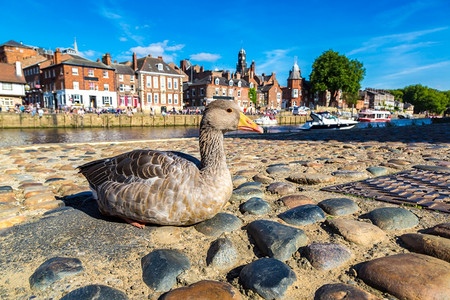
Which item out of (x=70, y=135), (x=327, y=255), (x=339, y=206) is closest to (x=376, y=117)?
(x=70, y=135)

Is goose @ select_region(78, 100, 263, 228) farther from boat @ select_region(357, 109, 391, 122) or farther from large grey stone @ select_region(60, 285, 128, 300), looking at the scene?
boat @ select_region(357, 109, 391, 122)

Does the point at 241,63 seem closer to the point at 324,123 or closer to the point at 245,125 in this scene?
the point at 324,123

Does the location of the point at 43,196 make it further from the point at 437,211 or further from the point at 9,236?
the point at 437,211

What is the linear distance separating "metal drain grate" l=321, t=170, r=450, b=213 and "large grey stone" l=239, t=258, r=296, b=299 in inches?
79.4

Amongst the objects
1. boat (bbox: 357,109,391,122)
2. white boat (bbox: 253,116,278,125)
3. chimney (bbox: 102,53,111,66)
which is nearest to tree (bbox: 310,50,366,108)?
boat (bbox: 357,109,391,122)

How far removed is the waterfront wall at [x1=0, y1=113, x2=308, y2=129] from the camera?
3193 centimetres

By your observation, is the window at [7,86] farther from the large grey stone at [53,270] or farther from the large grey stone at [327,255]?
the large grey stone at [327,255]

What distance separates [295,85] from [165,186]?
3495 inches

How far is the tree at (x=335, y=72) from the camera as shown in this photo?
66.5m

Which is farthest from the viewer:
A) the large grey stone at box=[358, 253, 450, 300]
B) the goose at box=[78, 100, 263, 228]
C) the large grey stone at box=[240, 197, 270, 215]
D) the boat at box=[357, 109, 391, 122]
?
the boat at box=[357, 109, 391, 122]

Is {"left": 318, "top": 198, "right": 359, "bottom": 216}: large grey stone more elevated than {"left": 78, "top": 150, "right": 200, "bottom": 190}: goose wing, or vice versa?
{"left": 78, "top": 150, "right": 200, "bottom": 190}: goose wing

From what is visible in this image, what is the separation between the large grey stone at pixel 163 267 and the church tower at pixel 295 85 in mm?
87665

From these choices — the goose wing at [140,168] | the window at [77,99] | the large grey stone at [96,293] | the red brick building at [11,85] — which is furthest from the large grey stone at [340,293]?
the red brick building at [11,85]

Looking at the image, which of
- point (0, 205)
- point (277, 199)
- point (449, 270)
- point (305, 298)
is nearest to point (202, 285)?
point (305, 298)
